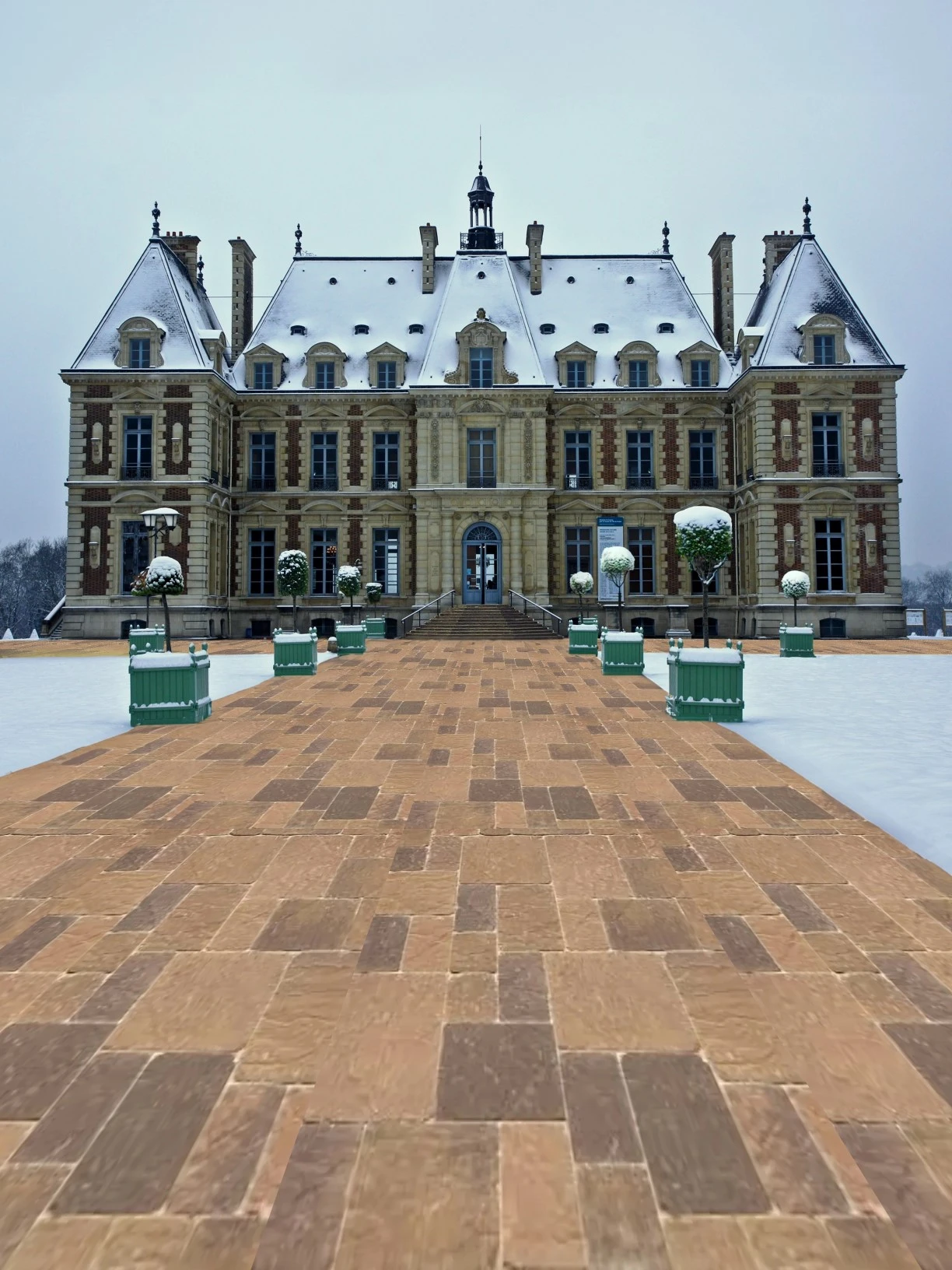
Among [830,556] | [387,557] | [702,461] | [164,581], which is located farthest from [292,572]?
[830,556]

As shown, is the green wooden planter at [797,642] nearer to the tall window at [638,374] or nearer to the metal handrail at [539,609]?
the metal handrail at [539,609]

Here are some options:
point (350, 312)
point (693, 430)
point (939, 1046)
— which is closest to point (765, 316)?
point (693, 430)

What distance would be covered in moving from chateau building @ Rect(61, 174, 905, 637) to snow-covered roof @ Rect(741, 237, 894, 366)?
102 mm

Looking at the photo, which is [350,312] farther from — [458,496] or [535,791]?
[535,791]

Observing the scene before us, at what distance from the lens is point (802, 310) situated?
30.3 metres

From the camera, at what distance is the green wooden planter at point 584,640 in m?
19.2

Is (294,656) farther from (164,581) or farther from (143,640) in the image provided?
(143,640)

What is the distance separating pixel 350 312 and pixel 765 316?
17.8 meters

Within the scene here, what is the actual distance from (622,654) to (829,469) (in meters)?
19.5

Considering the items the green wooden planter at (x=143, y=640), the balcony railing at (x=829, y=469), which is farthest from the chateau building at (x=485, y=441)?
the green wooden planter at (x=143, y=640)

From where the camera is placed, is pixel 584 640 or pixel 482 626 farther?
pixel 482 626

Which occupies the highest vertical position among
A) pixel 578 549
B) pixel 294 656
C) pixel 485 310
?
pixel 485 310

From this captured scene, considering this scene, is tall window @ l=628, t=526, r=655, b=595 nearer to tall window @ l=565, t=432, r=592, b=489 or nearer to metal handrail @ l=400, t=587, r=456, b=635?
tall window @ l=565, t=432, r=592, b=489

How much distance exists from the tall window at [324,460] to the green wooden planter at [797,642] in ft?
65.2
